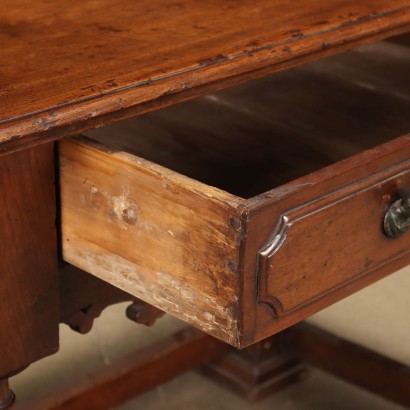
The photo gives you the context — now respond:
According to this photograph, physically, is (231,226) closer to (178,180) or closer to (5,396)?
(178,180)

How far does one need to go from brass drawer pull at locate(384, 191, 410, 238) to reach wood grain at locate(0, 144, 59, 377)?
31 centimetres

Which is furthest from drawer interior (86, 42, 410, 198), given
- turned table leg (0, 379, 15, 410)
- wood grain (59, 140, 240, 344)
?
turned table leg (0, 379, 15, 410)

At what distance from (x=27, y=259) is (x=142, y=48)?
0.23m

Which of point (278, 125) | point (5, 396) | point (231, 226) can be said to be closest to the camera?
point (231, 226)

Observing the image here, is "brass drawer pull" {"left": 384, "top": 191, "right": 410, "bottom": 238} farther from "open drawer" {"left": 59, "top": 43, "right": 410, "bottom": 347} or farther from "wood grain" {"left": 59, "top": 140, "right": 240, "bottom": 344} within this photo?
"wood grain" {"left": 59, "top": 140, "right": 240, "bottom": 344}

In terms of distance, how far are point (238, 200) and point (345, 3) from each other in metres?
0.45

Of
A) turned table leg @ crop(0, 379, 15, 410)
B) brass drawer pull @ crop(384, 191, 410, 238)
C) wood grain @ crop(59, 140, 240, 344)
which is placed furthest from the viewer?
turned table leg @ crop(0, 379, 15, 410)

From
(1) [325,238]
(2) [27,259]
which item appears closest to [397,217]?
(1) [325,238]

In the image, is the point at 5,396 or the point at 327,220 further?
the point at 5,396

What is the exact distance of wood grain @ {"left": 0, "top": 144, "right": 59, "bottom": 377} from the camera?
3.31ft

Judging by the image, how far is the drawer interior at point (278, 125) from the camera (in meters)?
1.21

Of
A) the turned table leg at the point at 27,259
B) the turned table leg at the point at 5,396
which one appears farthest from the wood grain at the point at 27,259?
the turned table leg at the point at 5,396

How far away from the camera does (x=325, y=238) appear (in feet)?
3.21

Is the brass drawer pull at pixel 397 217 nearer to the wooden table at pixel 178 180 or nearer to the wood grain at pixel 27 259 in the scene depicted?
the wooden table at pixel 178 180
